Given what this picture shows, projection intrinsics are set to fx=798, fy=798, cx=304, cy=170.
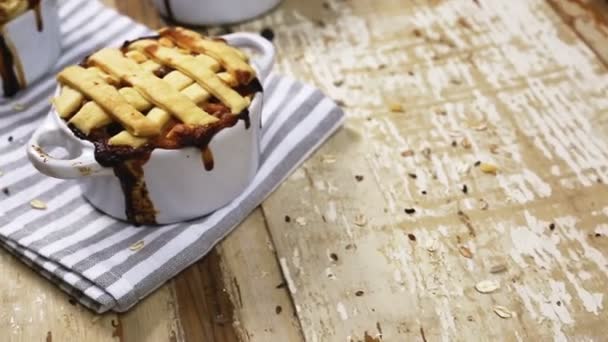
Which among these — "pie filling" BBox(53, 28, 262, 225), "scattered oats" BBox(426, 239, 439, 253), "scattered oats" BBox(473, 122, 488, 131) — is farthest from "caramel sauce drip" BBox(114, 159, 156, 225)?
"scattered oats" BBox(473, 122, 488, 131)

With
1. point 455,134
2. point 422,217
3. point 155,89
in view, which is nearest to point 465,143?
Answer: point 455,134

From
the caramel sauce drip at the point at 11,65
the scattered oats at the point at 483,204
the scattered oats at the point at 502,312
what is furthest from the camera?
the caramel sauce drip at the point at 11,65

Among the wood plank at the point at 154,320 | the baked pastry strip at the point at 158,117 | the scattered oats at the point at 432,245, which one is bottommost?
the wood plank at the point at 154,320

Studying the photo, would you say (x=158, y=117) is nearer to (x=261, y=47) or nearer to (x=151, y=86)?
(x=151, y=86)

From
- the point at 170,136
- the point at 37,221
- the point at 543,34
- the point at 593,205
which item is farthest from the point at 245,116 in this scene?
the point at 543,34

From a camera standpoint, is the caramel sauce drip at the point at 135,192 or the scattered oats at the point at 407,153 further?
the scattered oats at the point at 407,153

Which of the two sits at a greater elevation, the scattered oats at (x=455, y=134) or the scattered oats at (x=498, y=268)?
the scattered oats at (x=455, y=134)

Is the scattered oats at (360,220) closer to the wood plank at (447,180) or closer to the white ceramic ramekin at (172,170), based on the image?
the wood plank at (447,180)

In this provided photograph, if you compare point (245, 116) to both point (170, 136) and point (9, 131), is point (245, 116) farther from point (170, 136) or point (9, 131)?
point (9, 131)

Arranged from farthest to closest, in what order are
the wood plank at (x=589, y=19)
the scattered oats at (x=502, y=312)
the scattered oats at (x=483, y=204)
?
the wood plank at (x=589, y=19)
the scattered oats at (x=483, y=204)
the scattered oats at (x=502, y=312)

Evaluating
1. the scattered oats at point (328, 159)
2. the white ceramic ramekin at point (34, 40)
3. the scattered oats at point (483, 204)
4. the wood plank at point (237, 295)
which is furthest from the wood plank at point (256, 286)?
the white ceramic ramekin at point (34, 40)
